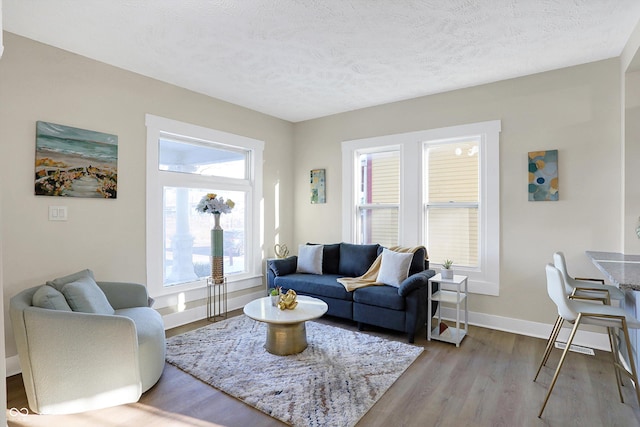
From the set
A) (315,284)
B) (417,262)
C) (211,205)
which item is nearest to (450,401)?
(417,262)

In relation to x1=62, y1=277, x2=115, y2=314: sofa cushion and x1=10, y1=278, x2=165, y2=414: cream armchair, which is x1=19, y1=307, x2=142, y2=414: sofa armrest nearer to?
x1=10, y1=278, x2=165, y2=414: cream armchair

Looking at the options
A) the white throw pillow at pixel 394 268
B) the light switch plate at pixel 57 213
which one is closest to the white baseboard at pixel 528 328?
the white throw pillow at pixel 394 268

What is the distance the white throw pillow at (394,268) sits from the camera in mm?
3758

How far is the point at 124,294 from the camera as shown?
10.2 ft

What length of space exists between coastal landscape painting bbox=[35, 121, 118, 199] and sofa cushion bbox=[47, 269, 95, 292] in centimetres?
73

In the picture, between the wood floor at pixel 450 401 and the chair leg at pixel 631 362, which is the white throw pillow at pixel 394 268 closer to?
the wood floor at pixel 450 401

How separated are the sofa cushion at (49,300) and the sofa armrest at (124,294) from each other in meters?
0.53

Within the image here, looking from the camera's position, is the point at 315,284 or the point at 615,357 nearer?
the point at 615,357

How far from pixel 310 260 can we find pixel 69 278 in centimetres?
263

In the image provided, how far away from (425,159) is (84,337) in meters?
3.88

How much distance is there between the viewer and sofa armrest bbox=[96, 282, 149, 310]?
3.07 m

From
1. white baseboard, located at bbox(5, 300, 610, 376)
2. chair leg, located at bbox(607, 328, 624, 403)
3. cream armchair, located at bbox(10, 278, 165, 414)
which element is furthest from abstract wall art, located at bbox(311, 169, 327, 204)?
chair leg, located at bbox(607, 328, 624, 403)

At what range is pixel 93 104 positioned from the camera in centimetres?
331

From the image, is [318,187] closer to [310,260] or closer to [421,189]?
[310,260]
